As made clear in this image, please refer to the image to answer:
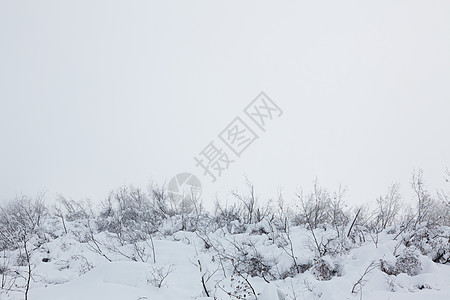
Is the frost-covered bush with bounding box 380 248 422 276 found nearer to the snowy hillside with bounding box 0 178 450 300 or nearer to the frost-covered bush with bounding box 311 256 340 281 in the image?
the snowy hillside with bounding box 0 178 450 300

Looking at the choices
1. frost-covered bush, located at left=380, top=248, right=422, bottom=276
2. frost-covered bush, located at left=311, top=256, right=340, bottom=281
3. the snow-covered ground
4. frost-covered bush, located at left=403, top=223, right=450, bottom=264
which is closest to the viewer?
the snow-covered ground

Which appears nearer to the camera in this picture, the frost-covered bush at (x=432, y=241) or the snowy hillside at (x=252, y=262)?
the snowy hillside at (x=252, y=262)

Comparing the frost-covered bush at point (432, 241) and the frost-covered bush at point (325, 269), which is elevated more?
the frost-covered bush at point (432, 241)

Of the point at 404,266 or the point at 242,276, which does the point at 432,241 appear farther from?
the point at 242,276

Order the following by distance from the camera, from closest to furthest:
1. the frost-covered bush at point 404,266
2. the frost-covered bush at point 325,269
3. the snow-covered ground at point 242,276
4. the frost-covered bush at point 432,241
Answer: the snow-covered ground at point 242,276 → the frost-covered bush at point 404,266 → the frost-covered bush at point 325,269 → the frost-covered bush at point 432,241

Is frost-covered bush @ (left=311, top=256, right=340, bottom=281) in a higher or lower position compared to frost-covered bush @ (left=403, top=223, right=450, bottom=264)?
lower

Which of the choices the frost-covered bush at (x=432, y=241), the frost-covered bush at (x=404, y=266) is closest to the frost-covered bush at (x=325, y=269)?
the frost-covered bush at (x=404, y=266)

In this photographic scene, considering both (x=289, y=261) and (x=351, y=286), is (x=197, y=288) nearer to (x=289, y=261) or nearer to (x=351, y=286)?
(x=289, y=261)

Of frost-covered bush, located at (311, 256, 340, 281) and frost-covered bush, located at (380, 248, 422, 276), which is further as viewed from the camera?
frost-covered bush, located at (311, 256, 340, 281)

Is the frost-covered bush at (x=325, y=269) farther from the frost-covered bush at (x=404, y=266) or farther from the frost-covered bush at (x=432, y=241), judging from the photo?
the frost-covered bush at (x=432, y=241)

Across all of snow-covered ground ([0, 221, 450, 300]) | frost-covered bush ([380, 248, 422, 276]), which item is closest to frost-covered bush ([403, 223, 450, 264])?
snow-covered ground ([0, 221, 450, 300])

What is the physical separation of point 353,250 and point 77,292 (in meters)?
5.59

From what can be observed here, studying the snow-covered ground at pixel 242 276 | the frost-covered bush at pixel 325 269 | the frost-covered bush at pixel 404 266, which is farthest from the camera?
the frost-covered bush at pixel 325 269

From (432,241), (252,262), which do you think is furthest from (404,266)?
(252,262)
